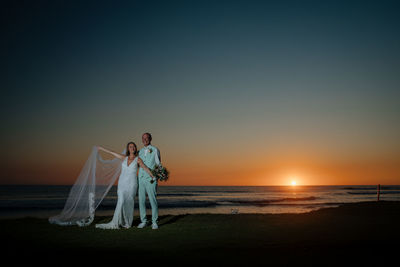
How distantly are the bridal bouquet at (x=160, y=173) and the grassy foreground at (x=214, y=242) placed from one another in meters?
1.50

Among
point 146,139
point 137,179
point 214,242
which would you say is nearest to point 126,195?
point 137,179

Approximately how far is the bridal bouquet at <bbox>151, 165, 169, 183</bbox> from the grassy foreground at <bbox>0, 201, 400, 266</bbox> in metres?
1.50

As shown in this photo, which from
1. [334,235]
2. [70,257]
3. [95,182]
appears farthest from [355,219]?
[70,257]

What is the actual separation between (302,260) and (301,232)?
346cm

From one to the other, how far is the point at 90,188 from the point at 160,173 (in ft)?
7.92

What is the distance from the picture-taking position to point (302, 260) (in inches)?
273

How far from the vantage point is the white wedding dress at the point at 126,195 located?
35.9ft

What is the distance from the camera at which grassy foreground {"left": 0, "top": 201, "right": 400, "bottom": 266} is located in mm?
6992

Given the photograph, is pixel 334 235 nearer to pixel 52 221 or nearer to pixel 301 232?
pixel 301 232

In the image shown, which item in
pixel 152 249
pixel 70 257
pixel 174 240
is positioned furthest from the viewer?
pixel 174 240

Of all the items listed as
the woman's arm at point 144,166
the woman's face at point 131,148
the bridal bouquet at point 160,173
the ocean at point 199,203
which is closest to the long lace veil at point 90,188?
the woman's face at point 131,148

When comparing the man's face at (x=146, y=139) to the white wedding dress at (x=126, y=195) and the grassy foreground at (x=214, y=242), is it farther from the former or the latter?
the grassy foreground at (x=214, y=242)

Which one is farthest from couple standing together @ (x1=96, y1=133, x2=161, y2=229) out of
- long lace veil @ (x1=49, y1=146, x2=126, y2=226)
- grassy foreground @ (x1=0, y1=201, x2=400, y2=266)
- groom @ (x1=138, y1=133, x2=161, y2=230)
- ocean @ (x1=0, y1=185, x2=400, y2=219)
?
ocean @ (x1=0, y1=185, x2=400, y2=219)

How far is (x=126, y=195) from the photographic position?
11258 mm
